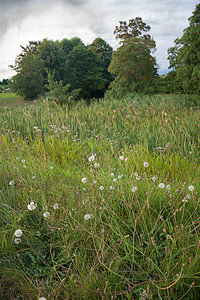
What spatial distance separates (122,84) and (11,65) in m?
21.6

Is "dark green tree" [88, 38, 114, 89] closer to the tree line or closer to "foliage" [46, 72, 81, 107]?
the tree line

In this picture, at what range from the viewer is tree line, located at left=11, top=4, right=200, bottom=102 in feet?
51.7

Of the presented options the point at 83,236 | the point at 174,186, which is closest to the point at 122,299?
the point at 83,236

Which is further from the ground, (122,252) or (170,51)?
(170,51)

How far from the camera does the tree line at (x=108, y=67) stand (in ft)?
51.7

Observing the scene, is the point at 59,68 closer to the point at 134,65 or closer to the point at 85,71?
the point at 85,71

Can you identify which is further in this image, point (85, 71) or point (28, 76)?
point (85, 71)

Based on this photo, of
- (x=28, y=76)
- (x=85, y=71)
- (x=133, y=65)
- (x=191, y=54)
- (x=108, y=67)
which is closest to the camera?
(x=191, y=54)

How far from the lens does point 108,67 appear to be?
2425 centimetres

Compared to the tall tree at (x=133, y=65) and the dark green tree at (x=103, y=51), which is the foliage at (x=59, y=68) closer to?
the dark green tree at (x=103, y=51)

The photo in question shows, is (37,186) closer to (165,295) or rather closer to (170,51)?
(165,295)

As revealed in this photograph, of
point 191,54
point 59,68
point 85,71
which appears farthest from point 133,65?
point 85,71

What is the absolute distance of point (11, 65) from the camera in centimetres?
3434

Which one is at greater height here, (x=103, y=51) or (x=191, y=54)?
(x=103, y=51)
